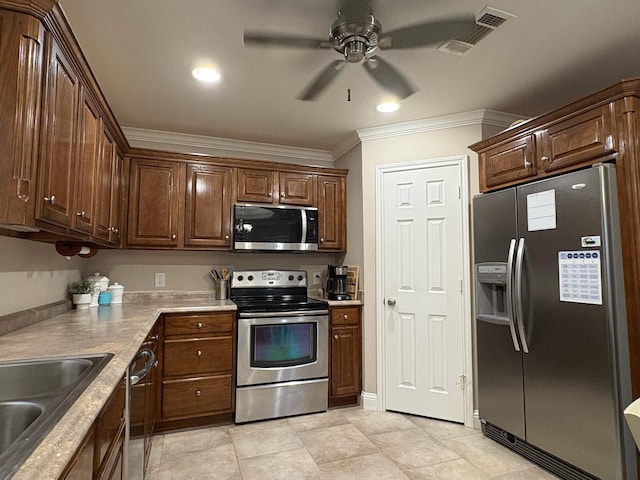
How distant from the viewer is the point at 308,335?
3207 mm

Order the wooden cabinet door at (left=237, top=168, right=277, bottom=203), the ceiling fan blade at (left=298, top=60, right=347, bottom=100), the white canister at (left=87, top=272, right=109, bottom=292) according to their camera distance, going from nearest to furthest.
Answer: the ceiling fan blade at (left=298, top=60, right=347, bottom=100), the white canister at (left=87, top=272, right=109, bottom=292), the wooden cabinet door at (left=237, top=168, right=277, bottom=203)

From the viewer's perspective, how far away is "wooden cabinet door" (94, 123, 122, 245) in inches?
90.5

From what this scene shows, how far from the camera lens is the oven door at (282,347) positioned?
3.00 meters

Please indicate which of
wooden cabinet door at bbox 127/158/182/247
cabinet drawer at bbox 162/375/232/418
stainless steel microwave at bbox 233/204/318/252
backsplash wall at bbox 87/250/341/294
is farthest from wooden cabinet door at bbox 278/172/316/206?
cabinet drawer at bbox 162/375/232/418

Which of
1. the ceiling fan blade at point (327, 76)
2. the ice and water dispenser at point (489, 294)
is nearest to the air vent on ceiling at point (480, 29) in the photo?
the ceiling fan blade at point (327, 76)

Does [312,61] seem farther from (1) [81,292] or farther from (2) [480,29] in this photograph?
(1) [81,292]

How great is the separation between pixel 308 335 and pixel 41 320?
185 cm

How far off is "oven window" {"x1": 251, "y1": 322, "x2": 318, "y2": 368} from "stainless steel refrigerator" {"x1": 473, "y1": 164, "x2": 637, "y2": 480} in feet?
4.39

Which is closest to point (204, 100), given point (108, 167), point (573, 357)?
point (108, 167)

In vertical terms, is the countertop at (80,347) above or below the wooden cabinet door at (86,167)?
below

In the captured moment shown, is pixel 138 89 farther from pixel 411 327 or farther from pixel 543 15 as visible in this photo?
pixel 411 327

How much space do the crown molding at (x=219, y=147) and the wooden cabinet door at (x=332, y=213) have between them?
45 centimetres

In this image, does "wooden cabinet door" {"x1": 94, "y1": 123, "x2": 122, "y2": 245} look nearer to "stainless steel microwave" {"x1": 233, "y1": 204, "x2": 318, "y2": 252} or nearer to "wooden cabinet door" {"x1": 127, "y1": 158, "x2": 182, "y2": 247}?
"wooden cabinet door" {"x1": 127, "y1": 158, "x2": 182, "y2": 247}

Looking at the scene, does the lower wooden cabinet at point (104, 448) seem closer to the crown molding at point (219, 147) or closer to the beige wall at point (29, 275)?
the beige wall at point (29, 275)
